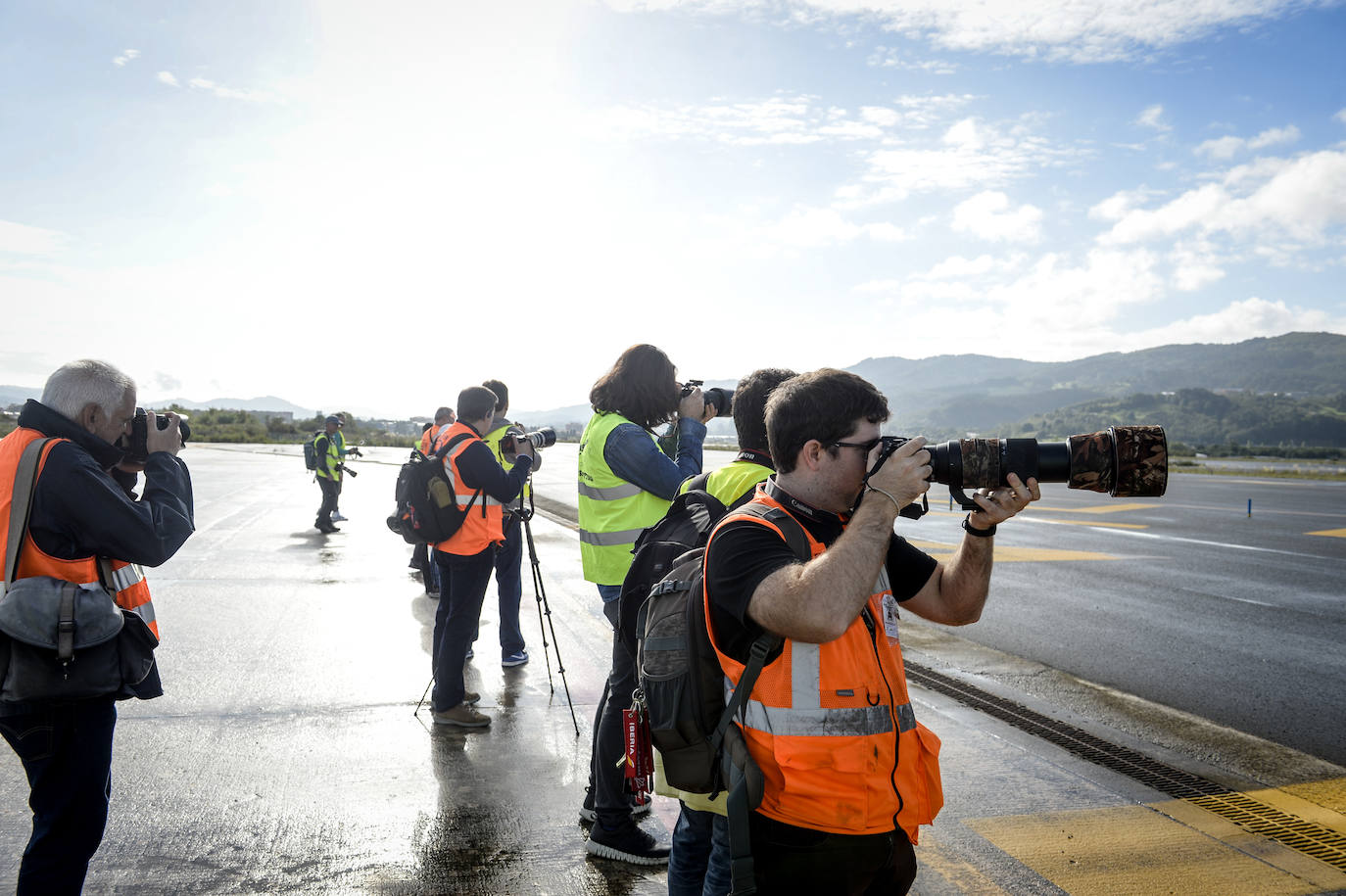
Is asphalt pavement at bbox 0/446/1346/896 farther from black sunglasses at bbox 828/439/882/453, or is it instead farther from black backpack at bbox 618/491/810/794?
black sunglasses at bbox 828/439/882/453

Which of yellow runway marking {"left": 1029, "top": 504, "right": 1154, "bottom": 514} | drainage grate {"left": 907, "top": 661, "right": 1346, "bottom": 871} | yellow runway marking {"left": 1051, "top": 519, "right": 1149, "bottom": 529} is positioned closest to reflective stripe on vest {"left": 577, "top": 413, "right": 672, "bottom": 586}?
drainage grate {"left": 907, "top": 661, "right": 1346, "bottom": 871}

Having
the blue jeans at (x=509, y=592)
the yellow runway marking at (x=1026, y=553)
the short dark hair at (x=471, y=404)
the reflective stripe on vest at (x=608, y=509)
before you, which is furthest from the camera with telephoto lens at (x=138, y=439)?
the yellow runway marking at (x=1026, y=553)

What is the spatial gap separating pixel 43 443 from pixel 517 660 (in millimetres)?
4036

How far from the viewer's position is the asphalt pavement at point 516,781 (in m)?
3.33

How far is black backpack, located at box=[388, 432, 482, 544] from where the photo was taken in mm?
4781

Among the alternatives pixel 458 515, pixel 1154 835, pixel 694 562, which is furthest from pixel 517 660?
pixel 694 562

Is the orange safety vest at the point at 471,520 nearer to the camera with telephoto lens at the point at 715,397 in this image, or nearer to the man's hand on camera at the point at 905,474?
the camera with telephoto lens at the point at 715,397

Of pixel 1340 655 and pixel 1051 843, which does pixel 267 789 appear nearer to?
pixel 1051 843

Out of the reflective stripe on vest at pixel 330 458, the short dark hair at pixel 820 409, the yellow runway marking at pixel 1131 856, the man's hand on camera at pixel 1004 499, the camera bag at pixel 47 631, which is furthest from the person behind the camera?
the reflective stripe on vest at pixel 330 458

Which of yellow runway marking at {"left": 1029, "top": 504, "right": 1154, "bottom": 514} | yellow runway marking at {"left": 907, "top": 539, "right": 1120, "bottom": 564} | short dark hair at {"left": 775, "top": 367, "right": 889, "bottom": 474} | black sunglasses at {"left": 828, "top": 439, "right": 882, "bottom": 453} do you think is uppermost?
short dark hair at {"left": 775, "top": 367, "right": 889, "bottom": 474}

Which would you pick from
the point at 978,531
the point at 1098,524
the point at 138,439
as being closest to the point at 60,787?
the point at 138,439

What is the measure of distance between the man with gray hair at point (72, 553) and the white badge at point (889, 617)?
2.13 metres

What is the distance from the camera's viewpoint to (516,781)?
4.14m

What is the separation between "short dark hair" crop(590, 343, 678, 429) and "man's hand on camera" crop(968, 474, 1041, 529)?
67.1 inches
